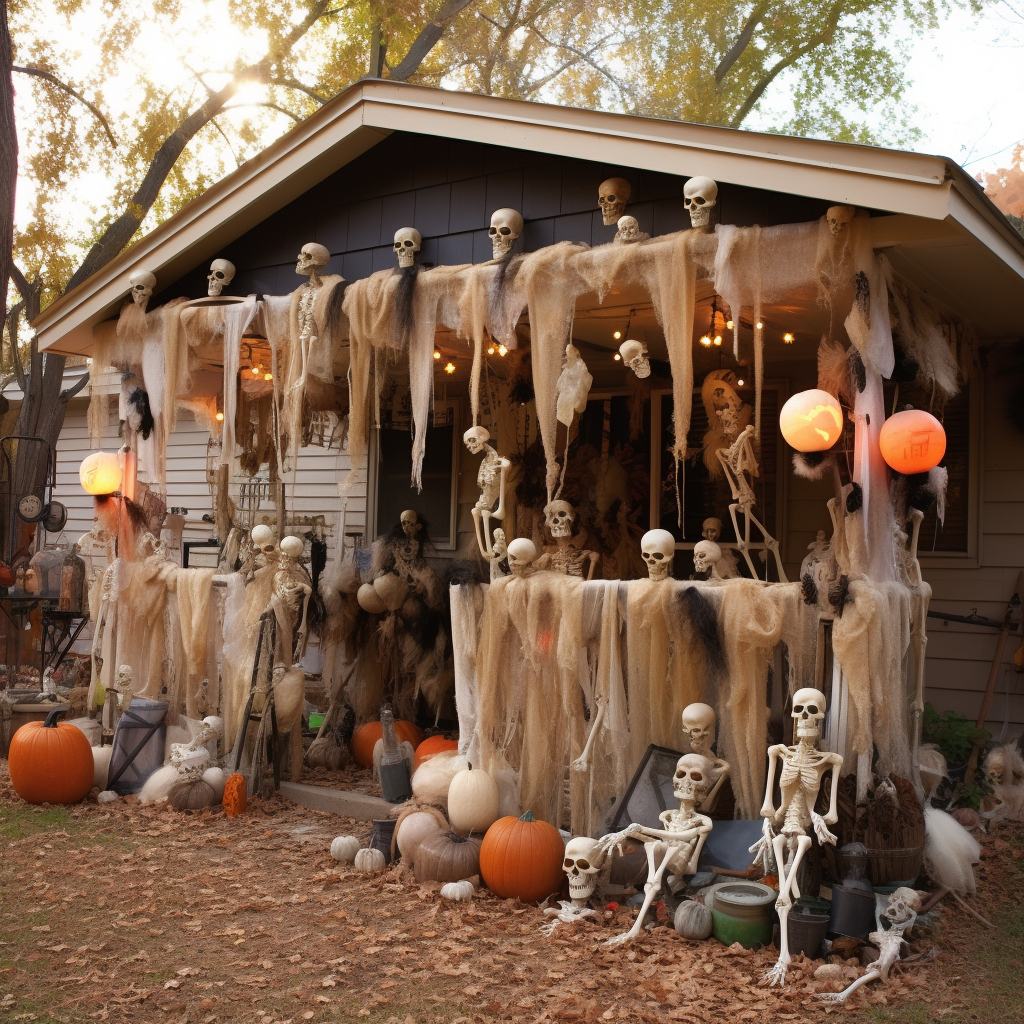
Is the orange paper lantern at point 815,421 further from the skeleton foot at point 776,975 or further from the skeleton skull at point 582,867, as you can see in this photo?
the skeleton foot at point 776,975

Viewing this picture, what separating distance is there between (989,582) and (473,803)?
157 inches

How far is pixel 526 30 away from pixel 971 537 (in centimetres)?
1653

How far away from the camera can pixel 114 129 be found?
16422mm

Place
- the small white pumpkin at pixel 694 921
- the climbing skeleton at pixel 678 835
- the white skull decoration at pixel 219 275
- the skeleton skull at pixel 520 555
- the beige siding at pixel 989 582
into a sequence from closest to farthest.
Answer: the small white pumpkin at pixel 694 921 < the climbing skeleton at pixel 678 835 < the skeleton skull at pixel 520 555 < the beige siding at pixel 989 582 < the white skull decoration at pixel 219 275

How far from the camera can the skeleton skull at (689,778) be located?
502 cm

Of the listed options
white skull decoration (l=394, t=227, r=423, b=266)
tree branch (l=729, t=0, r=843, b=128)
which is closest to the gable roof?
white skull decoration (l=394, t=227, r=423, b=266)

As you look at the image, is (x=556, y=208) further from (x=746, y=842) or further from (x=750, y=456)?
(x=746, y=842)

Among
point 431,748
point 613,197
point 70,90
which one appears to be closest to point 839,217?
point 613,197

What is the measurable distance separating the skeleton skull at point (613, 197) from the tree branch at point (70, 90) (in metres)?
12.0

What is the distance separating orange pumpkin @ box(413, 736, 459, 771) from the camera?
6.94 metres

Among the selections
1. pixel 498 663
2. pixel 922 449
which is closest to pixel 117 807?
pixel 498 663

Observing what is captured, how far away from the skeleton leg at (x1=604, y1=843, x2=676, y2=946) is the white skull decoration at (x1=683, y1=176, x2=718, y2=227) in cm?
312

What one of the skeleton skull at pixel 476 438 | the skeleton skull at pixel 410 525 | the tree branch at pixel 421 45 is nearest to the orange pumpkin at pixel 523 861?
the skeleton skull at pixel 476 438

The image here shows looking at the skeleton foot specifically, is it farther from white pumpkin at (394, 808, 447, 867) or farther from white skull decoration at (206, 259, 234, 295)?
white skull decoration at (206, 259, 234, 295)
